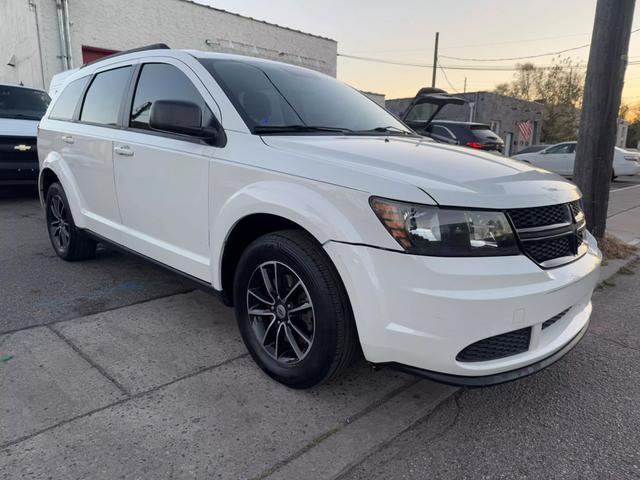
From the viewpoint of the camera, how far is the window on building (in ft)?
14.3

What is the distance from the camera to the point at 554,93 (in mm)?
41250

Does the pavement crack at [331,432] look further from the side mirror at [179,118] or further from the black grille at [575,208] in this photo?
the side mirror at [179,118]

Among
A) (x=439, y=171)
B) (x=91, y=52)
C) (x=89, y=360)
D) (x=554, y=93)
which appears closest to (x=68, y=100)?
(x=89, y=360)

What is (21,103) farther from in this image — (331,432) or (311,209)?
(331,432)

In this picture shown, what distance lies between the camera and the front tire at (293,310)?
2.24m

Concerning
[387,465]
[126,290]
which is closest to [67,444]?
[387,465]

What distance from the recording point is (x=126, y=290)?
4.02 metres

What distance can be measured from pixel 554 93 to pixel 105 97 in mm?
44889

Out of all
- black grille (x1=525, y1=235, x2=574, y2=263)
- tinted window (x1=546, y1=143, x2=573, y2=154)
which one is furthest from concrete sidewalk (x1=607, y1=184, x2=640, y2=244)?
black grille (x1=525, y1=235, x2=574, y2=263)

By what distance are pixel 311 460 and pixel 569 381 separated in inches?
65.8

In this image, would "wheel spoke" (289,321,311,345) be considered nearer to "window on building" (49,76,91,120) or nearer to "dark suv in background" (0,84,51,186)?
"window on building" (49,76,91,120)

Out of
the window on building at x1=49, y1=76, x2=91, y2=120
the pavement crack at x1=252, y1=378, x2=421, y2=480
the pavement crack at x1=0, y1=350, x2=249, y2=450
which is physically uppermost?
the window on building at x1=49, y1=76, x2=91, y2=120

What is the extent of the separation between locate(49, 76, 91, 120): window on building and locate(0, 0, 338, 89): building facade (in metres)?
11.0

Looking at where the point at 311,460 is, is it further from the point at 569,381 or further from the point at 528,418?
the point at 569,381
